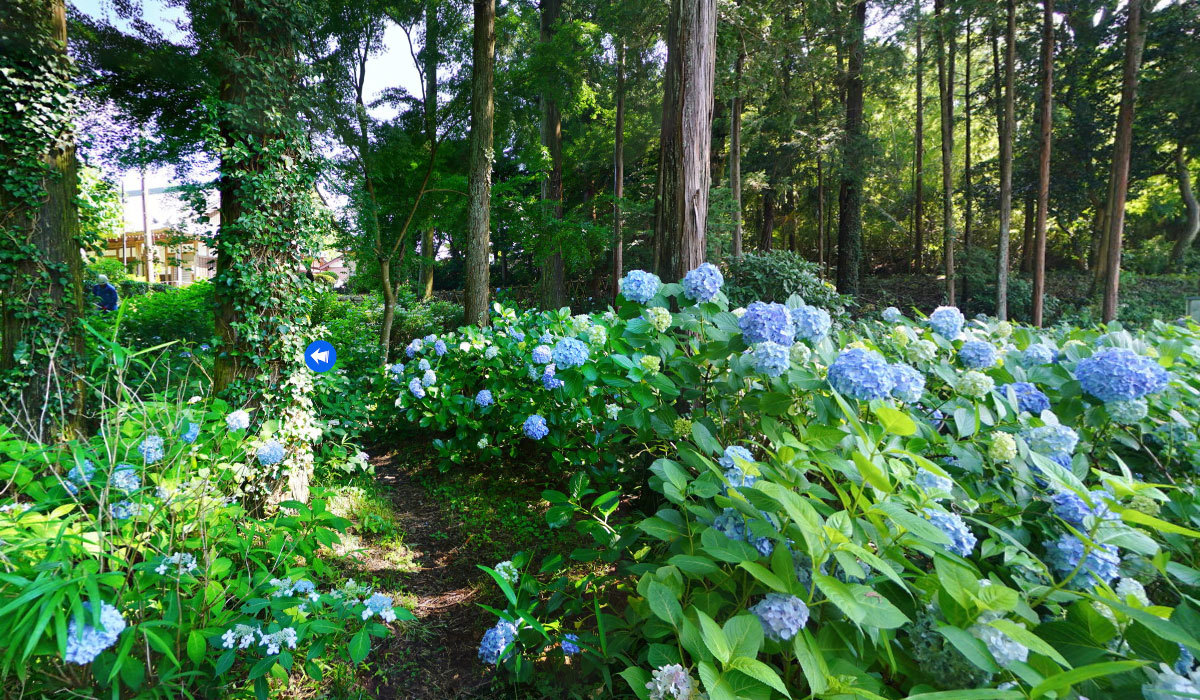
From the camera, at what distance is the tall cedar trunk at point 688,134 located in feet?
8.23

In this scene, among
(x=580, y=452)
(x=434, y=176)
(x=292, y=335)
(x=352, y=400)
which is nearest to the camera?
(x=580, y=452)

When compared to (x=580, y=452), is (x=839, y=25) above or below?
above

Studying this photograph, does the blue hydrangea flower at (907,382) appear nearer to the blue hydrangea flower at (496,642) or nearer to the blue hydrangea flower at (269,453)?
the blue hydrangea flower at (496,642)

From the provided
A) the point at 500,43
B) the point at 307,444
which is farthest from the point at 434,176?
the point at 307,444

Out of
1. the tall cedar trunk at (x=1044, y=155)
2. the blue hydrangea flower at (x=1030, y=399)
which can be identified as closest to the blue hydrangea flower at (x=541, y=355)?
the blue hydrangea flower at (x=1030, y=399)

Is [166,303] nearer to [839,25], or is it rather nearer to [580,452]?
[580,452]

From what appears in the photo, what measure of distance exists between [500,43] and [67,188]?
→ 988 cm

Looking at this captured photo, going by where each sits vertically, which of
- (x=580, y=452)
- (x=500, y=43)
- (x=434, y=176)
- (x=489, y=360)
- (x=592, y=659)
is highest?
(x=500, y=43)

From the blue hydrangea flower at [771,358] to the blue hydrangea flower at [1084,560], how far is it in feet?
2.19

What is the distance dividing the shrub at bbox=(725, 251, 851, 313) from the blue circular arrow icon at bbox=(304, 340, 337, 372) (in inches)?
215

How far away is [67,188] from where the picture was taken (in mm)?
3854

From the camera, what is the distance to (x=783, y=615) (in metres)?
0.94

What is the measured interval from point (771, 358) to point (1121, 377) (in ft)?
3.12

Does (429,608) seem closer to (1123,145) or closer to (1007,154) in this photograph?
(1007,154)
